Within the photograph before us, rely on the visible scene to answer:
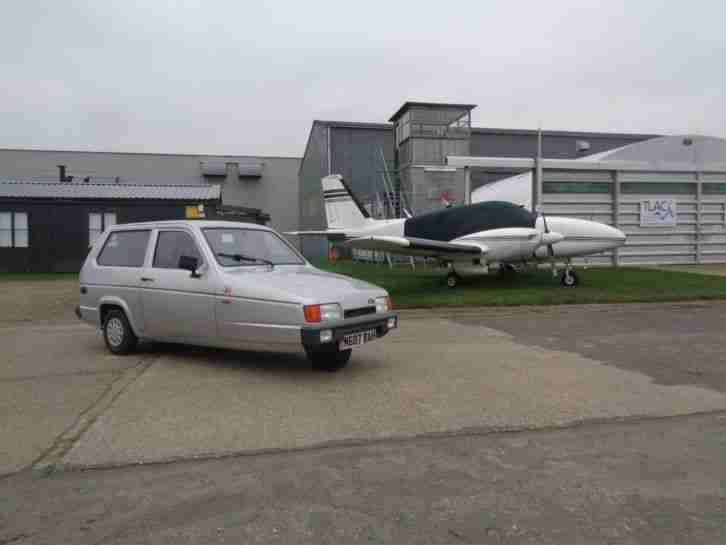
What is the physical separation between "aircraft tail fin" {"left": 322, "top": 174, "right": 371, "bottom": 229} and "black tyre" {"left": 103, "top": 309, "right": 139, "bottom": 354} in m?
13.0

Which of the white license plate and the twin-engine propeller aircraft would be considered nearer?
the white license plate

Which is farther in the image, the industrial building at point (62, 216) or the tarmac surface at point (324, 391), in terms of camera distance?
the industrial building at point (62, 216)

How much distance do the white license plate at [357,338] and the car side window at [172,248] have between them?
7.16 ft

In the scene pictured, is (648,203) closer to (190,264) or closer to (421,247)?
(421,247)

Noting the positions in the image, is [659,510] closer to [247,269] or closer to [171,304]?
[247,269]

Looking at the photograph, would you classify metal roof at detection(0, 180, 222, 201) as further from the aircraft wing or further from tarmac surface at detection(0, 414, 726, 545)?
tarmac surface at detection(0, 414, 726, 545)

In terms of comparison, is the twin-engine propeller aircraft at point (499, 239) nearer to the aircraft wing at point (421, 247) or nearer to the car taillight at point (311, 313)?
the aircraft wing at point (421, 247)

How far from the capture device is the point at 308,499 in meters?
3.52

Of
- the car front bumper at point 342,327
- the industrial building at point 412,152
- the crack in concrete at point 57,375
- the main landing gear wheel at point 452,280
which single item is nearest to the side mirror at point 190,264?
the crack in concrete at point 57,375

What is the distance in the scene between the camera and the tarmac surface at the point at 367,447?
10.6ft

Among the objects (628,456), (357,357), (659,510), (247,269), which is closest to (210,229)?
(247,269)

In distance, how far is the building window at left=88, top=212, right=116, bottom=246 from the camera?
84.2ft

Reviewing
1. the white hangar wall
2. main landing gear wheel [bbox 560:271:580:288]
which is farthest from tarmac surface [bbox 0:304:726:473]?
the white hangar wall

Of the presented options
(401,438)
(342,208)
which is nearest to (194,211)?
(342,208)
